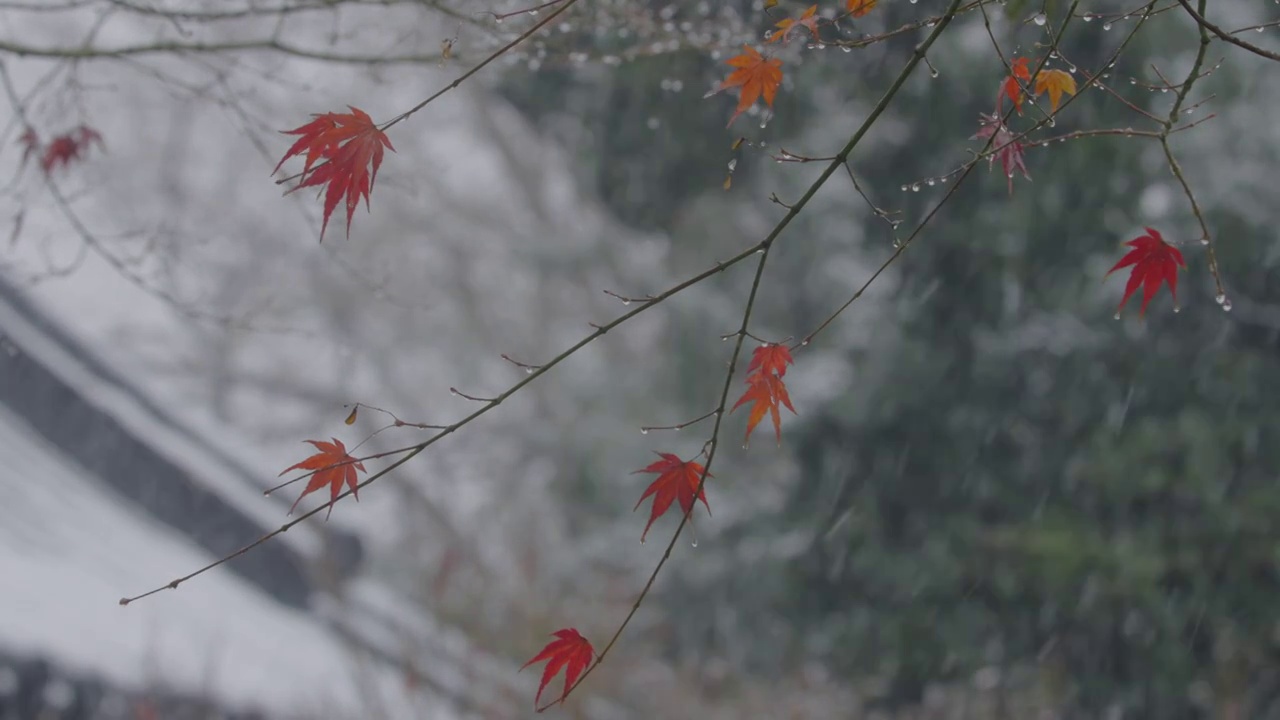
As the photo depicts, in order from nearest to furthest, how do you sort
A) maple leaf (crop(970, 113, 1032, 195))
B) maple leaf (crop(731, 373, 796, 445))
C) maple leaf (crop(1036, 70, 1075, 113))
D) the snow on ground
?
maple leaf (crop(731, 373, 796, 445))
maple leaf (crop(970, 113, 1032, 195))
maple leaf (crop(1036, 70, 1075, 113))
the snow on ground

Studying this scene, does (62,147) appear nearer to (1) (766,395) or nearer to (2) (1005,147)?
(1) (766,395)

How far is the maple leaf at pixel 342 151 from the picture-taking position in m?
1.34

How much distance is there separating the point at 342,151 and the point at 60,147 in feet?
5.03

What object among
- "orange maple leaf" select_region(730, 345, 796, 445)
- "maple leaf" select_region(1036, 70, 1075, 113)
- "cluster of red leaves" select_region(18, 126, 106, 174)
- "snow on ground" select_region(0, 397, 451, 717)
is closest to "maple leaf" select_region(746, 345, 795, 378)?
"orange maple leaf" select_region(730, 345, 796, 445)

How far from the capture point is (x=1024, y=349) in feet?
17.2

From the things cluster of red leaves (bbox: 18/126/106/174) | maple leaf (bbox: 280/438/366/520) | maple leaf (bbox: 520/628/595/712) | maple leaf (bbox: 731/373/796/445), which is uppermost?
cluster of red leaves (bbox: 18/126/106/174)

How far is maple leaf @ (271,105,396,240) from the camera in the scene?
134 centimetres

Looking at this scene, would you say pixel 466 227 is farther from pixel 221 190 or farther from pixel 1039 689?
pixel 1039 689

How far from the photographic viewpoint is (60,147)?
2467 mm

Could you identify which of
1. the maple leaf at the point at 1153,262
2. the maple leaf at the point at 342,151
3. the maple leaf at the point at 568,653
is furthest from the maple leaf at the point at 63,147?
the maple leaf at the point at 1153,262

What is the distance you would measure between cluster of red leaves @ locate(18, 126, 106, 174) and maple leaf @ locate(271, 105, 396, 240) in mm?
1347

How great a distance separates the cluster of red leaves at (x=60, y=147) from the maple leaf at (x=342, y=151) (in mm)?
1347

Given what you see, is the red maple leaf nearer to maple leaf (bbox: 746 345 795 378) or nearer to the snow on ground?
the snow on ground

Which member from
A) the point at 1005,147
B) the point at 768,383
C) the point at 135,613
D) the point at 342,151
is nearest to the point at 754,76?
the point at 1005,147
